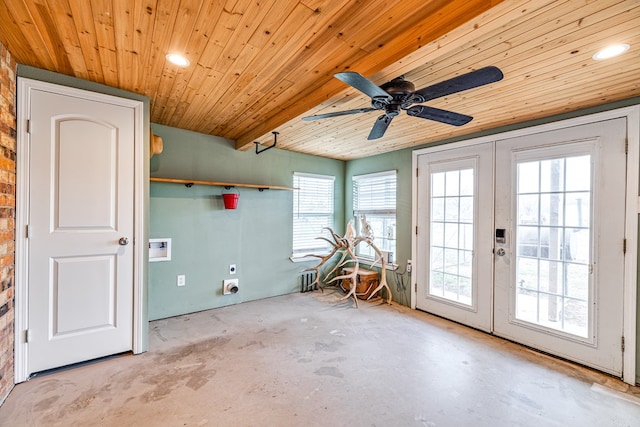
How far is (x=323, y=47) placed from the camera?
5.48 ft

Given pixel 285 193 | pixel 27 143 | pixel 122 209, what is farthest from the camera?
pixel 285 193

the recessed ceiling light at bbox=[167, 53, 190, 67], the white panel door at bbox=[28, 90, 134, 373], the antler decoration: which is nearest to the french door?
the antler decoration

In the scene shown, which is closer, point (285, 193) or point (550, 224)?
point (550, 224)

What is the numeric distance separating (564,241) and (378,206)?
91.2 inches

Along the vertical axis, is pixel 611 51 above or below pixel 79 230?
above

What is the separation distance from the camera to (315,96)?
7.24 feet

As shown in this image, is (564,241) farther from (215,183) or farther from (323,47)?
(215,183)

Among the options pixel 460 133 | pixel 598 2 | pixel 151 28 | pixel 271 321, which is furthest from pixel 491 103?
pixel 271 321

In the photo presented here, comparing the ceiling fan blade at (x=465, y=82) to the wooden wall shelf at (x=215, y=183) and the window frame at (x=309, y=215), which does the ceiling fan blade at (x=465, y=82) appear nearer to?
the wooden wall shelf at (x=215, y=183)

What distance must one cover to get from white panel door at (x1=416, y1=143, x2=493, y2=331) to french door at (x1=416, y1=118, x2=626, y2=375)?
0.01 meters

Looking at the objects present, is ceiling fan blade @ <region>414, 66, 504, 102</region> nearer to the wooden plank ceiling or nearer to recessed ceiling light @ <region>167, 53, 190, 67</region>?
the wooden plank ceiling

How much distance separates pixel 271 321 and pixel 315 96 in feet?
8.11

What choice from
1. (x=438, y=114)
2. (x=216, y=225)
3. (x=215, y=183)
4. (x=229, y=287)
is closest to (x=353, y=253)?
(x=229, y=287)

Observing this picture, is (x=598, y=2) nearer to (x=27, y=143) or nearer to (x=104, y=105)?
(x=104, y=105)
